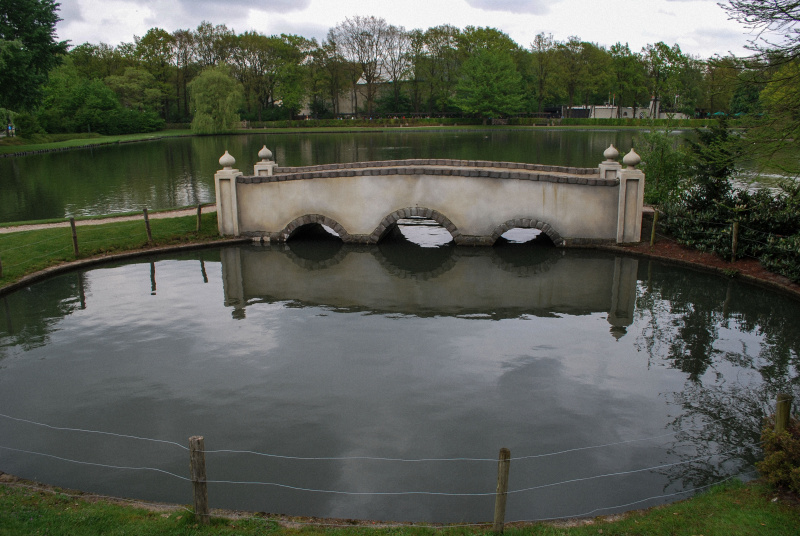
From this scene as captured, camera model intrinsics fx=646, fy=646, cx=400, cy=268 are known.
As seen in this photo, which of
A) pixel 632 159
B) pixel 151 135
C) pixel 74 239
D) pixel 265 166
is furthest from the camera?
pixel 151 135

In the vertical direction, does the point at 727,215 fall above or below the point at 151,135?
below

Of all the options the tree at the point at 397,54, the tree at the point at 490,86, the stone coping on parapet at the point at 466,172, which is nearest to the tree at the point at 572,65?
the tree at the point at 490,86

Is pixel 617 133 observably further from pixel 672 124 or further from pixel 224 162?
pixel 224 162

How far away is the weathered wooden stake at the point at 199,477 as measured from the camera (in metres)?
7.64

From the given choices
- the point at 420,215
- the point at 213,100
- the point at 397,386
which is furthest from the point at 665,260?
the point at 213,100

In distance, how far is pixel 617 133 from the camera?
279ft

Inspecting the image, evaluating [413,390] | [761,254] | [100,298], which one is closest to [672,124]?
[761,254]

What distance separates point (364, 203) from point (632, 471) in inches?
668

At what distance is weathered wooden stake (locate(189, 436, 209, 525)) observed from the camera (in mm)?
7641

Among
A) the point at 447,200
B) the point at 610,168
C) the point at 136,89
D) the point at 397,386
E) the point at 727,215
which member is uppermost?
the point at 136,89

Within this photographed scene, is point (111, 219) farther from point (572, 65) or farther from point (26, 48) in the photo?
point (572, 65)

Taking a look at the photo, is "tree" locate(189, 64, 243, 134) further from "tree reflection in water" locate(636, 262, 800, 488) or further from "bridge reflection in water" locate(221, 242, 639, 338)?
"tree reflection in water" locate(636, 262, 800, 488)

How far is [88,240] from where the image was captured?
78.7ft

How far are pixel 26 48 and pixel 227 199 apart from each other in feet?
124
